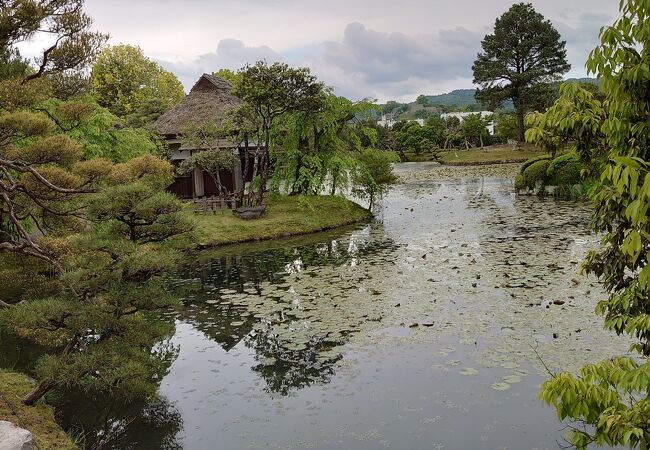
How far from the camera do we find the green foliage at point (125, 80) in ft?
137

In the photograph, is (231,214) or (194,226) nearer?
(194,226)

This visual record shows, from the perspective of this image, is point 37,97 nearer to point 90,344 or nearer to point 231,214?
point 90,344

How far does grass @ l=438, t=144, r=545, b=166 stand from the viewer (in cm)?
4884

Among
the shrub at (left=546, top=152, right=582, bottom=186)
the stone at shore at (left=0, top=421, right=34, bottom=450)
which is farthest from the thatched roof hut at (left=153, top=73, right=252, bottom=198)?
the stone at shore at (left=0, top=421, right=34, bottom=450)

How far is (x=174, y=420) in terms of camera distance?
679 centimetres

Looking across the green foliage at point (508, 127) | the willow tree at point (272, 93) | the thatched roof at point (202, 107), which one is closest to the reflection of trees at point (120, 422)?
the willow tree at point (272, 93)

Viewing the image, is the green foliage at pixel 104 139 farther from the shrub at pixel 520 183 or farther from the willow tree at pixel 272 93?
the shrub at pixel 520 183

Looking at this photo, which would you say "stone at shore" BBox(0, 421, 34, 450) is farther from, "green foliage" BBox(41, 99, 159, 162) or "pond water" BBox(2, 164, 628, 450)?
"green foliage" BBox(41, 99, 159, 162)

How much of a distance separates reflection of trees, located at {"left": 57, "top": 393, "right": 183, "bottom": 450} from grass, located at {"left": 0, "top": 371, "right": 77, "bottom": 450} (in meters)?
0.27

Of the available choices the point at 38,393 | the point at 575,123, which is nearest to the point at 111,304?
the point at 38,393

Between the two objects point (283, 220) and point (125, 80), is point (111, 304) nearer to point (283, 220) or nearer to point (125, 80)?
point (283, 220)

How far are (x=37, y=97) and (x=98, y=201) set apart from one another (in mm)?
2569

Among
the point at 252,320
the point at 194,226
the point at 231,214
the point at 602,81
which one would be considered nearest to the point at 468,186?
the point at 231,214

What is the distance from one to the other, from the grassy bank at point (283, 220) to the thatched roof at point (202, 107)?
19.0 ft
